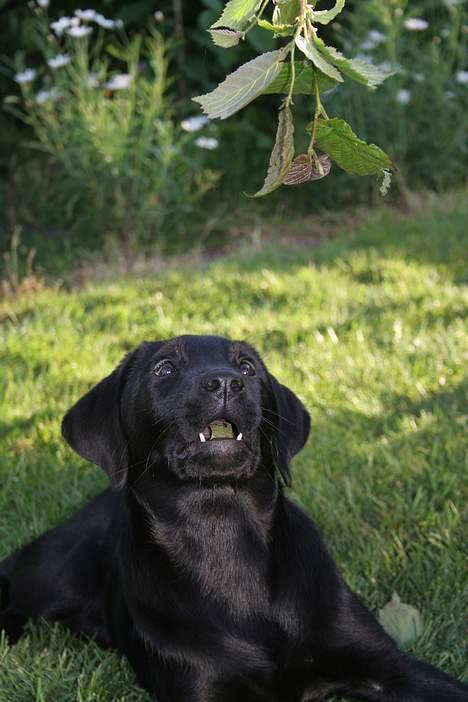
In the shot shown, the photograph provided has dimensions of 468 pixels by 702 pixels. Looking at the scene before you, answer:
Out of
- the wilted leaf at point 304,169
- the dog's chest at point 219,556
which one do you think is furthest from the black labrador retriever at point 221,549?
the wilted leaf at point 304,169

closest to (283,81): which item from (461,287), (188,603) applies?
(188,603)

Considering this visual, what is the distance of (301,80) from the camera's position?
141cm

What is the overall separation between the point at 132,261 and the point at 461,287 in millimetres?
2237

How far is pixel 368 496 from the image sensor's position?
3389 millimetres

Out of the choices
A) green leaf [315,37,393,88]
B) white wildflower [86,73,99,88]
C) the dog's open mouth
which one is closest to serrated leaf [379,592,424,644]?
the dog's open mouth

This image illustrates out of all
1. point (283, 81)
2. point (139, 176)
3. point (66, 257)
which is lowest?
point (66, 257)

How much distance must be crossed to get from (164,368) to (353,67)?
149 cm

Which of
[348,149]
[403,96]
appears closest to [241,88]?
[348,149]

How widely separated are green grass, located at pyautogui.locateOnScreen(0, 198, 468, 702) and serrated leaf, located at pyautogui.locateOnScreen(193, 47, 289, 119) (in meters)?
1.76

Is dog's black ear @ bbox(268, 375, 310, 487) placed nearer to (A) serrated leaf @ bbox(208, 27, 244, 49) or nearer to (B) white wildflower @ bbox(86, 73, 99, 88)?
(A) serrated leaf @ bbox(208, 27, 244, 49)

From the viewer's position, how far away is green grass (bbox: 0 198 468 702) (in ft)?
9.77

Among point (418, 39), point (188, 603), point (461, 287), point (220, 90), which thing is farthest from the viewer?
point (418, 39)

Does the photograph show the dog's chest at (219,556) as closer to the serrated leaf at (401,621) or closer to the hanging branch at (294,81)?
the serrated leaf at (401,621)

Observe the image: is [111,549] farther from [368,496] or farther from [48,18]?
[48,18]
